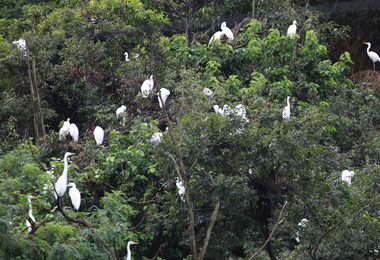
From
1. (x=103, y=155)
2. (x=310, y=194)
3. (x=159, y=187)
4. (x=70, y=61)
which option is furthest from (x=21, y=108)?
(x=310, y=194)

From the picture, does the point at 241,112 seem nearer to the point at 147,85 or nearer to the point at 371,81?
the point at 147,85

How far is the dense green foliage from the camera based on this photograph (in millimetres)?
4809

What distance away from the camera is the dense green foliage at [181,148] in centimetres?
481

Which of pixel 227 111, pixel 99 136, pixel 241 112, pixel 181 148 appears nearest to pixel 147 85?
pixel 99 136

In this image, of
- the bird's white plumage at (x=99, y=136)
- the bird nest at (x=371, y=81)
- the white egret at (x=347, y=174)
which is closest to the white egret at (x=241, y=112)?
the white egret at (x=347, y=174)

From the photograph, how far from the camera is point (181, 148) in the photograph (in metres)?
5.00

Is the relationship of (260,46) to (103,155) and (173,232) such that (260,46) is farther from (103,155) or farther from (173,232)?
(173,232)

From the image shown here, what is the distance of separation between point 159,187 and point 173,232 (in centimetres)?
69

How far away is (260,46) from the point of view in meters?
8.77

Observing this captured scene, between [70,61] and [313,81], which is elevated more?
[70,61]

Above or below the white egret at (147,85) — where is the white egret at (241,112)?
above

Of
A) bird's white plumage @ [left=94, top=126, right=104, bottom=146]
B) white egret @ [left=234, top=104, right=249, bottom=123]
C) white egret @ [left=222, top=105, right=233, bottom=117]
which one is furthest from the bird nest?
white egret @ [left=222, top=105, right=233, bottom=117]

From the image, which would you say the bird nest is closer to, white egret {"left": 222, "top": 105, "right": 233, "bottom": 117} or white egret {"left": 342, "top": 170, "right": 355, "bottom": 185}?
white egret {"left": 342, "top": 170, "right": 355, "bottom": 185}

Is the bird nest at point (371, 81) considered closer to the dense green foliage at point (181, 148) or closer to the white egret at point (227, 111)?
the dense green foliage at point (181, 148)
